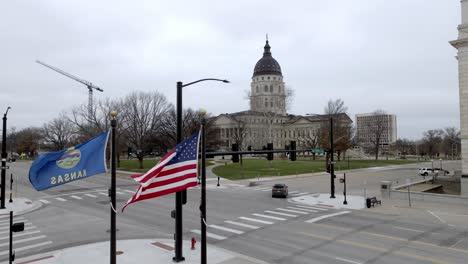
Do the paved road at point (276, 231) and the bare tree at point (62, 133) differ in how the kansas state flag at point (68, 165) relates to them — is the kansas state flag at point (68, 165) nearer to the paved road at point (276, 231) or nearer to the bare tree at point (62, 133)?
the paved road at point (276, 231)

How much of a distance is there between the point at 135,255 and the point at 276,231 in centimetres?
750

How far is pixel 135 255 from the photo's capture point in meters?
13.2

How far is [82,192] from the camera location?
33344mm

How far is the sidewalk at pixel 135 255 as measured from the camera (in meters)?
12.5

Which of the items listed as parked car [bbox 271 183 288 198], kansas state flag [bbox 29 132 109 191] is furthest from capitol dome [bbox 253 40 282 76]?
kansas state flag [bbox 29 132 109 191]

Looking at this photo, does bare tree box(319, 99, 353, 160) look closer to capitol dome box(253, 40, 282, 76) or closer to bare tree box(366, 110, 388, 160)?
bare tree box(366, 110, 388, 160)

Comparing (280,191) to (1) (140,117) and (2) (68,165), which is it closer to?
(2) (68,165)

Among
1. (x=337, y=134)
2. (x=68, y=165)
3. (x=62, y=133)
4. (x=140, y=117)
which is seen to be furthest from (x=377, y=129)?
(x=68, y=165)

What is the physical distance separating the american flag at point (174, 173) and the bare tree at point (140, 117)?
163 feet

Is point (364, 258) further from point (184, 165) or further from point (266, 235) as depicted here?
point (184, 165)

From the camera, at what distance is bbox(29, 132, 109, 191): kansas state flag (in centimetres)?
938

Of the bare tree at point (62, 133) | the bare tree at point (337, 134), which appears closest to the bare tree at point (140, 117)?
the bare tree at point (337, 134)

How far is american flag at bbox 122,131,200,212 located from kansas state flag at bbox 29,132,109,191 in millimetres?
1281

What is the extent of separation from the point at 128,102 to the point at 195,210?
142 ft
